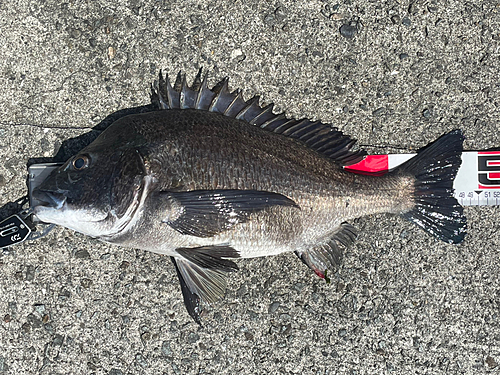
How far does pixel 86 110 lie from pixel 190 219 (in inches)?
42.4

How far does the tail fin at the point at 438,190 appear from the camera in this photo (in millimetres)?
2354

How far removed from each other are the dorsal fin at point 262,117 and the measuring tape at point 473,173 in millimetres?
227

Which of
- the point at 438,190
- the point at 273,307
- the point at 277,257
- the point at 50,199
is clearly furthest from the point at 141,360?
the point at 438,190

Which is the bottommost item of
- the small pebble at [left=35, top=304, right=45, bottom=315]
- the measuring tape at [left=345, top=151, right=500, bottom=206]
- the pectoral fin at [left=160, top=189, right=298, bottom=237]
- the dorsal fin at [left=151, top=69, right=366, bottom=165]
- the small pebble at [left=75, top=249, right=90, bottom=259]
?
the small pebble at [left=35, top=304, right=45, bottom=315]

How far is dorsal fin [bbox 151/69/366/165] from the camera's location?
2254mm

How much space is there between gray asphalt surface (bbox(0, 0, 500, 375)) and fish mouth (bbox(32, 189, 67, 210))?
56cm

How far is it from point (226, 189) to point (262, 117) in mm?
495

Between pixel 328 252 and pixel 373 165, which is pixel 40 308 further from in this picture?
pixel 373 165

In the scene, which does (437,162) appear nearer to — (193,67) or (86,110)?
(193,67)

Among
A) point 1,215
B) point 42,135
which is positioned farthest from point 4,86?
point 1,215

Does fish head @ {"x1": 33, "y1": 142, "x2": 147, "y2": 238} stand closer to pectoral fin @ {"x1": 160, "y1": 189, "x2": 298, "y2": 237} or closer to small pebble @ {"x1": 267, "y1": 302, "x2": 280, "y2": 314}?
pectoral fin @ {"x1": 160, "y1": 189, "x2": 298, "y2": 237}

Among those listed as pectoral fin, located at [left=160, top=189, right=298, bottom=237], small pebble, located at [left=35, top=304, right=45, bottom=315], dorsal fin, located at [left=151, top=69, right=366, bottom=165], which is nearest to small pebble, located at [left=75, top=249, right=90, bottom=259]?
small pebble, located at [left=35, top=304, right=45, bottom=315]

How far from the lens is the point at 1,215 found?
2504 mm

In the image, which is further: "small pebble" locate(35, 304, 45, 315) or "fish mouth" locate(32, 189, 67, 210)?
"small pebble" locate(35, 304, 45, 315)
